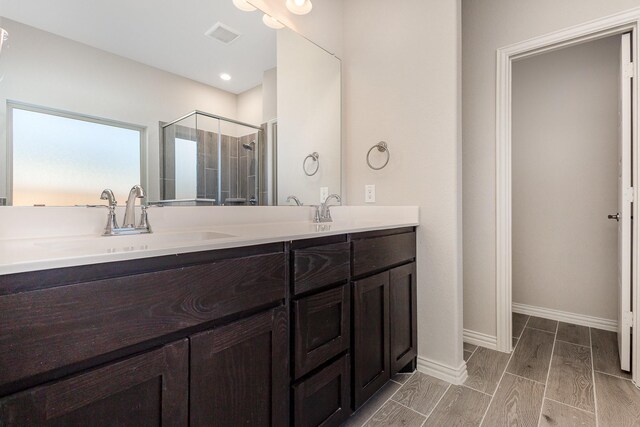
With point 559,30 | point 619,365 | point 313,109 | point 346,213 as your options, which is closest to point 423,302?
point 346,213

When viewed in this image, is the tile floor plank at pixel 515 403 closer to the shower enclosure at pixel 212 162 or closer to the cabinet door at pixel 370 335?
the cabinet door at pixel 370 335

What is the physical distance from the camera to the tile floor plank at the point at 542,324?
7.89 ft

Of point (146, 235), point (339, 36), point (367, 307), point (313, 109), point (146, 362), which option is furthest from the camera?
point (339, 36)

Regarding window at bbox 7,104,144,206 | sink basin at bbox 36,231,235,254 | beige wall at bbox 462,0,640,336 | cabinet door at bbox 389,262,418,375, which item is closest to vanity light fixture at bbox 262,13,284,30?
window at bbox 7,104,144,206

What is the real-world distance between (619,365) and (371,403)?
1.56 m

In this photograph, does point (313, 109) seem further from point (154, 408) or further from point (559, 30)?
point (154, 408)

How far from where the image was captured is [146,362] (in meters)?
0.70

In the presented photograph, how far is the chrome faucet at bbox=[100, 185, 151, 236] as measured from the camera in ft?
3.47

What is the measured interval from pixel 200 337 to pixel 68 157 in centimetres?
78

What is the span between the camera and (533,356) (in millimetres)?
1957

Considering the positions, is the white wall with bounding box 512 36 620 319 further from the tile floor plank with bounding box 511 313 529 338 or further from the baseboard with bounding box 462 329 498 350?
the baseboard with bounding box 462 329 498 350

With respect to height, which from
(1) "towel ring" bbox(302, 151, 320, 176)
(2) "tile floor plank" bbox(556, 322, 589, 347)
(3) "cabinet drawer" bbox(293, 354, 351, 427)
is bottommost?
(2) "tile floor plank" bbox(556, 322, 589, 347)

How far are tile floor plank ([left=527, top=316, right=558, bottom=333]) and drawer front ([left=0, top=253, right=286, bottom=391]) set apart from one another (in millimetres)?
2533

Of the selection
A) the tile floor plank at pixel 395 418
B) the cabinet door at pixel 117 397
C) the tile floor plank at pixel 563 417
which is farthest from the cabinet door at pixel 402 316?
the cabinet door at pixel 117 397
